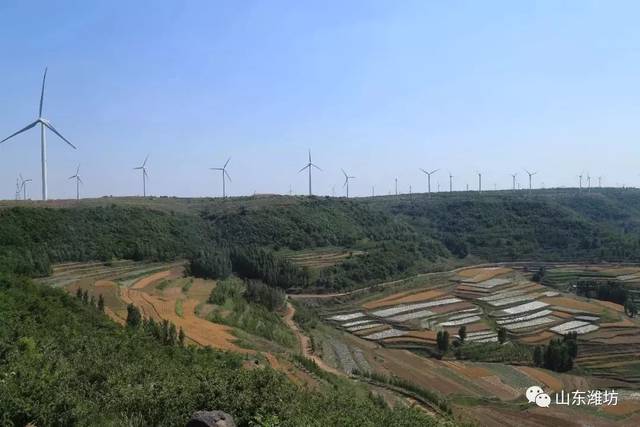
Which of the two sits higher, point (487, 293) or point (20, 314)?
point (20, 314)

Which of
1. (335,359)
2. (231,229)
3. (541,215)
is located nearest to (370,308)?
(335,359)

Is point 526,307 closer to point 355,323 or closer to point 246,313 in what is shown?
point 355,323

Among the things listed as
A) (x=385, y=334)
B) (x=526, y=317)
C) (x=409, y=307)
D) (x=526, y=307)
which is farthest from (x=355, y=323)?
(x=526, y=307)

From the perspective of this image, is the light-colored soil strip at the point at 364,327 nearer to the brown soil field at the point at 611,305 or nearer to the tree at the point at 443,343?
the tree at the point at 443,343

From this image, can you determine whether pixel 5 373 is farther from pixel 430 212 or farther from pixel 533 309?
pixel 430 212

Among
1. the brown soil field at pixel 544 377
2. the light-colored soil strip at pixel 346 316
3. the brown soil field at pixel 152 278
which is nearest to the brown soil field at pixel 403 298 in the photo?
the light-colored soil strip at pixel 346 316

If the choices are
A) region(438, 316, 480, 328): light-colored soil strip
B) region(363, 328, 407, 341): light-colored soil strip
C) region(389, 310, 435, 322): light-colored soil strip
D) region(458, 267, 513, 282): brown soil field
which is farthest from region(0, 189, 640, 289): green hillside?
region(438, 316, 480, 328): light-colored soil strip
